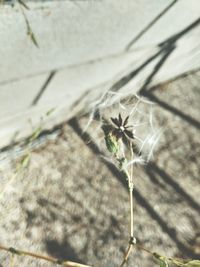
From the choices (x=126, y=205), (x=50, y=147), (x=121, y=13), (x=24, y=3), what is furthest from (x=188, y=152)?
(x=24, y=3)

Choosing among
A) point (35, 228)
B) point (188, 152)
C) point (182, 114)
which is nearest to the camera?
point (35, 228)

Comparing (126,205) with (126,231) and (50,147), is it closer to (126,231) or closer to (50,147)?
(126,231)

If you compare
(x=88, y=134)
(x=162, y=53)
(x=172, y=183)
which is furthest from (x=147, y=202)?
(x=162, y=53)

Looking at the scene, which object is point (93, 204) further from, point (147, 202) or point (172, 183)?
point (172, 183)

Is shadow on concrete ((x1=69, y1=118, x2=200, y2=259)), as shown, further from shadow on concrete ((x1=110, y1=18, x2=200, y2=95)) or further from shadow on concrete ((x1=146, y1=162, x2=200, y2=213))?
shadow on concrete ((x1=110, y1=18, x2=200, y2=95))

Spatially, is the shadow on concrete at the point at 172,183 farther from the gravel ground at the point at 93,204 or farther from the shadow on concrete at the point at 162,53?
the shadow on concrete at the point at 162,53

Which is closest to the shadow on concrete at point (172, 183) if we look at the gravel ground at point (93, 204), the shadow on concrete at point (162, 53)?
the gravel ground at point (93, 204)

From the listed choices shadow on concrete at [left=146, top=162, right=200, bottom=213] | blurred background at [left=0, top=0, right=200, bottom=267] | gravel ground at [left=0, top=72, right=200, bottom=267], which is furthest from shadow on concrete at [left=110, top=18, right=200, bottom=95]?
shadow on concrete at [left=146, top=162, right=200, bottom=213]
